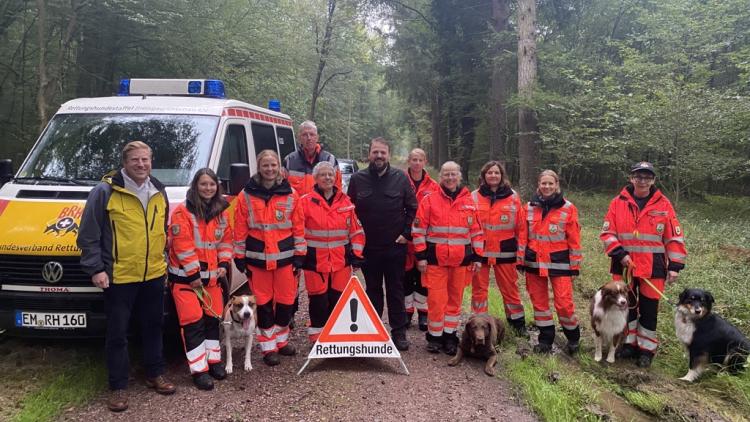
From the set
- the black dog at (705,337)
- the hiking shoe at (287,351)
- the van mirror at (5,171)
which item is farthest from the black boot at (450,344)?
the van mirror at (5,171)

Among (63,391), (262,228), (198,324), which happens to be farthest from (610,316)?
(63,391)

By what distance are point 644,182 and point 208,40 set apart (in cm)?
1267

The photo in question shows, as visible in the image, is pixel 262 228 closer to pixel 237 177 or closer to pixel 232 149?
pixel 237 177

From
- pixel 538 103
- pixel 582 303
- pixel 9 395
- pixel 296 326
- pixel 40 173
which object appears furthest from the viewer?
pixel 538 103

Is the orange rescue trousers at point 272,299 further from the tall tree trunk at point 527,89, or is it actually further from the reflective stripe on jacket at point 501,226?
the tall tree trunk at point 527,89

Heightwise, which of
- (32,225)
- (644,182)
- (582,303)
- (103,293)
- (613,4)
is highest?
(613,4)

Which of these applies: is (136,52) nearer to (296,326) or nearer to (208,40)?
(208,40)

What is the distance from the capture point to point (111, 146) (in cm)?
511

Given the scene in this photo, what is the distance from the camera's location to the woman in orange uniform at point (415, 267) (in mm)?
5656

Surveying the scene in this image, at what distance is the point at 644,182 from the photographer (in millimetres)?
5004

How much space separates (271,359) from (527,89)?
10.7 meters

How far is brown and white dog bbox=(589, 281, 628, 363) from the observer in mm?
4801

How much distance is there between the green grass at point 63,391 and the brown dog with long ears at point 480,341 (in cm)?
315

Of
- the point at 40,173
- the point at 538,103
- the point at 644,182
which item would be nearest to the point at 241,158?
the point at 40,173
